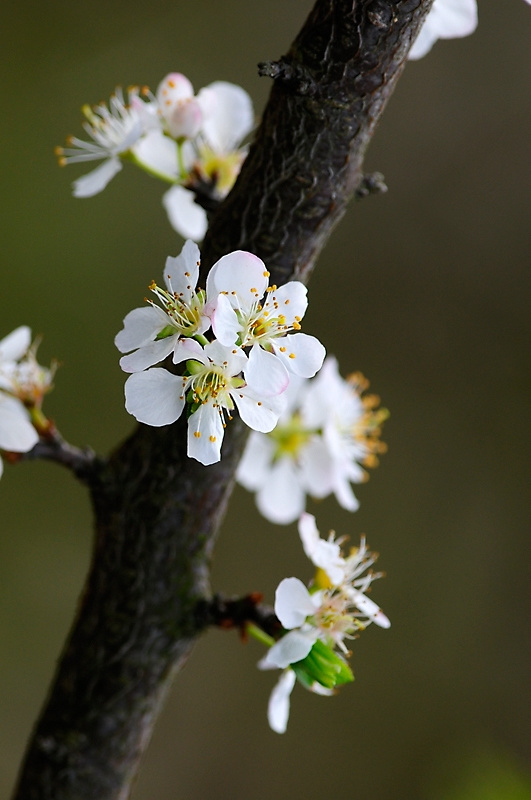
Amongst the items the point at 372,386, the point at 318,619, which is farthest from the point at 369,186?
A: the point at 372,386

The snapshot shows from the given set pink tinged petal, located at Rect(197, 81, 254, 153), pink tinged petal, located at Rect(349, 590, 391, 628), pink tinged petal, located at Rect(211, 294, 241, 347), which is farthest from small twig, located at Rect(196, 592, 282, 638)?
pink tinged petal, located at Rect(197, 81, 254, 153)

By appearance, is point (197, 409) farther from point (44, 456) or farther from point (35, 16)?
point (35, 16)

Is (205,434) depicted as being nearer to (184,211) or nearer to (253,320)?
(253,320)

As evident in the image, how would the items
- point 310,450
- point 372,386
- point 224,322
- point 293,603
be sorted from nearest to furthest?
1. point 224,322
2. point 293,603
3. point 310,450
4. point 372,386

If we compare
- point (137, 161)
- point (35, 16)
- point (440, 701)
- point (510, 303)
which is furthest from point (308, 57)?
point (440, 701)

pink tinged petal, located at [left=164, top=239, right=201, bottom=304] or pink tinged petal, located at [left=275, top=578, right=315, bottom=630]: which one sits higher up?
pink tinged petal, located at [left=164, top=239, right=201, bottom=304]

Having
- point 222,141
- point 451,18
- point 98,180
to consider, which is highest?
point 451,18

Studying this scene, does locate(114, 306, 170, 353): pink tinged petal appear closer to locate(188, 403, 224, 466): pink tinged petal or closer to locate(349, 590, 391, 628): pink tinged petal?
locate(188, 403, 224, 466): pink tinged petal
